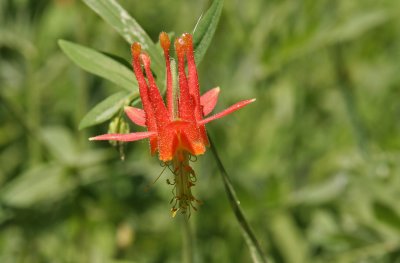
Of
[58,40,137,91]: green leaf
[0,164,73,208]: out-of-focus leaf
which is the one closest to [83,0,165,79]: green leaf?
[58,40,137,91]: green leaf

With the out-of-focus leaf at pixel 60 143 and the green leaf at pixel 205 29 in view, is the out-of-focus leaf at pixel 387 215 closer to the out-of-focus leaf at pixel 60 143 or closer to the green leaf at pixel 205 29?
the out-of-focus leaf at pixel 60 143

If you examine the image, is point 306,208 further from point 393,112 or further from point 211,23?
point 211,23

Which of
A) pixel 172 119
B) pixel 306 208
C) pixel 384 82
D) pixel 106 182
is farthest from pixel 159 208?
pixel 172 119

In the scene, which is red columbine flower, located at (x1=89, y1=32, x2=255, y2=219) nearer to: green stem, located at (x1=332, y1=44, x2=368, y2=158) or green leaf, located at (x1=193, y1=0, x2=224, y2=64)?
green leaf, located at (x1=193, y1=0, x2=224, y2=64)

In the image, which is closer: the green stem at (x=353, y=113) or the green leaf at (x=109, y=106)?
the green leaf at (x=109, y=106)

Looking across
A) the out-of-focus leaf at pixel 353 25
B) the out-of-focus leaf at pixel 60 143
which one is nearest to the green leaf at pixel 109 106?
the out-of-focus leaf at pixel 60 143
